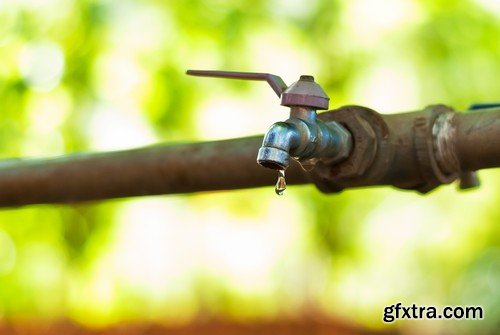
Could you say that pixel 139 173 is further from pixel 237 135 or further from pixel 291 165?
pixel 237 135

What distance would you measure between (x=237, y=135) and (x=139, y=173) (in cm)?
708

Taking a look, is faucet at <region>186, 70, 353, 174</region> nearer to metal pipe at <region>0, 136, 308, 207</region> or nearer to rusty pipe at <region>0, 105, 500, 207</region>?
rusty pipe at <region>0, 105, 500, 207</region>

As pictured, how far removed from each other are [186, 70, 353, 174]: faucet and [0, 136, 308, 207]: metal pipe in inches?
6.0

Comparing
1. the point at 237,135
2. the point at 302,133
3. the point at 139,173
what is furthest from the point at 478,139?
the point at 237,135

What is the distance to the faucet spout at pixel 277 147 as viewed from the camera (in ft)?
3.72

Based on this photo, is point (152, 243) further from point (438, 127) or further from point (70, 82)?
point (438, 127)

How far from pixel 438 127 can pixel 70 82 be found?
7.71m

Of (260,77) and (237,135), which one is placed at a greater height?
(237,135)

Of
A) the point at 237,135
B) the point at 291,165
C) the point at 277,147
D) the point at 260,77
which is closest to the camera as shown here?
the point at 277,147

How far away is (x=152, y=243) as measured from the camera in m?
8.98

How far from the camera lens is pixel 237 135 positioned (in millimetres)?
8625

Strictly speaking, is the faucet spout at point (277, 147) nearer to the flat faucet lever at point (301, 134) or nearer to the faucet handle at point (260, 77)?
the flat faucet lever at point (301, 134)

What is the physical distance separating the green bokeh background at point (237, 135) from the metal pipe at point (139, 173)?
6354mm

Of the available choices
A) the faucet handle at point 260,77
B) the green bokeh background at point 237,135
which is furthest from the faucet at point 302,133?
the green bokeh background at point 237,135
